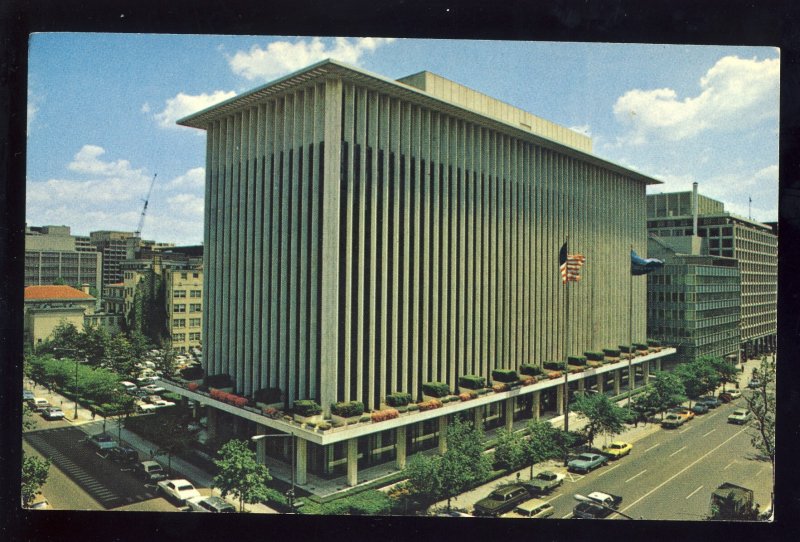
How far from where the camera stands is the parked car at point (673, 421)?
33875 millimetres

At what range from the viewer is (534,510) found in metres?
22.5

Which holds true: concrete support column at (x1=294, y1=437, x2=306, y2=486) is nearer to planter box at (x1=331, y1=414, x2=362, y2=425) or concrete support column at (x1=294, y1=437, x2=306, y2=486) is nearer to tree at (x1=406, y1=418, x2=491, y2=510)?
planter box at (x1=331, y1=414, x2=362, y2=425)


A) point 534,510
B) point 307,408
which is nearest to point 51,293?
point 307,408

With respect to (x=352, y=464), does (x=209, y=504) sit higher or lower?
lower

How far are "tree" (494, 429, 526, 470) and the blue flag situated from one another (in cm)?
2460

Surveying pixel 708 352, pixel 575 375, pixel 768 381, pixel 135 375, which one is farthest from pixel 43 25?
pixel 708 352

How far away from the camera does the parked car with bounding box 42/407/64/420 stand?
3519 centimetres

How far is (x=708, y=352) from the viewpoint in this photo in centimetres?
4159

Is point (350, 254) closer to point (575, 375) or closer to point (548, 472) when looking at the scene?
point (548, 472)

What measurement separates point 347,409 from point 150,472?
1153 centimetres

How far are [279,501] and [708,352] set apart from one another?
3591cm

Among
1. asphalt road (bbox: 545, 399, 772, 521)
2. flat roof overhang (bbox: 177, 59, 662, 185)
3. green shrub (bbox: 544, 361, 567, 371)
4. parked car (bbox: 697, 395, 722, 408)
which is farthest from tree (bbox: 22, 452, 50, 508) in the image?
parked car (bbox: 697, 395, 722, 408)

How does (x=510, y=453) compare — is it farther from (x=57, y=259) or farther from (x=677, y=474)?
(x=57, y=259)

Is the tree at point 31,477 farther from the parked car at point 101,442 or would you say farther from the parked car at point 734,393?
the parked car at point 734,393
